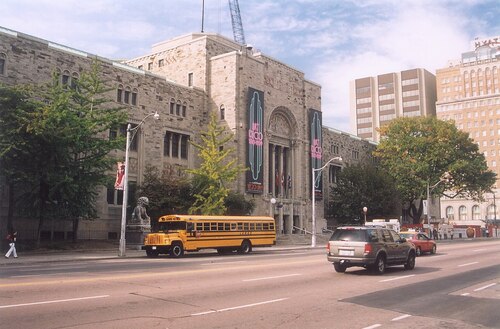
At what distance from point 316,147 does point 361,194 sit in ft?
28.8

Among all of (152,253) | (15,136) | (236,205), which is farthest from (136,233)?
(236,205)

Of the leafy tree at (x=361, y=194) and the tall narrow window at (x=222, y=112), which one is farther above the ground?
the tall narrow window at (x=222, y=112)

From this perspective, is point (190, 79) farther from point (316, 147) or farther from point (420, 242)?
point (420, 242)

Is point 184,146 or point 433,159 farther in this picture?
point 433,159

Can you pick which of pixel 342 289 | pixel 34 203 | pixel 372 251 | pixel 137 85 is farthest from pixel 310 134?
pixel 342 289

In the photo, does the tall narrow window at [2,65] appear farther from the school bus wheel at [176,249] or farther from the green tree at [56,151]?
the school bus wheel at [176,249]

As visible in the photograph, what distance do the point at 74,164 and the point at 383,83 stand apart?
5618 inches

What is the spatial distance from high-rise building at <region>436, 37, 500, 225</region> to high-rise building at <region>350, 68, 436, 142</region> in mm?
5292

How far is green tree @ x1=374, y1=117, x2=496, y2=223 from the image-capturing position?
66.2m

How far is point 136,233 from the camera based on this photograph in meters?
36.0

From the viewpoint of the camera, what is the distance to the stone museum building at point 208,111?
3800 centimetres

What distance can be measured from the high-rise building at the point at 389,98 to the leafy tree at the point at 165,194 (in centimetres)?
12005

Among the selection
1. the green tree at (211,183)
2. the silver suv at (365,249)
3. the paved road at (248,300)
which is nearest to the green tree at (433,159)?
the green tree at (211,183)

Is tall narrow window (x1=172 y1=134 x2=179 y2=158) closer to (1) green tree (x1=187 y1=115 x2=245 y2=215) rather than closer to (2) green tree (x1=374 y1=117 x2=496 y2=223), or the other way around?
(1) green tree (x1=187 y1=115 x2=245 y2=215)
